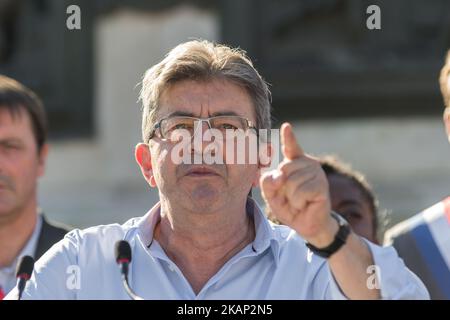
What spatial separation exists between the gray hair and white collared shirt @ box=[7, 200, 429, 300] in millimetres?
285

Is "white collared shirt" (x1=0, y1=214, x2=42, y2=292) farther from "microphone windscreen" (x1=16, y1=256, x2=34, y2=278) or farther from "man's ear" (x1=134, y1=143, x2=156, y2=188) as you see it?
"microphone windscreen" (x1=16, y1=256, x2=34, y2=278)

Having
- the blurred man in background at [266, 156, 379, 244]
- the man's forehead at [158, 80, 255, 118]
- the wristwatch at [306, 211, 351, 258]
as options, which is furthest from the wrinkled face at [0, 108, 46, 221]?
the wristwatch at [306, 211, 351, 258]

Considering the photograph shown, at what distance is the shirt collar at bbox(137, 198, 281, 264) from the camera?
321cm

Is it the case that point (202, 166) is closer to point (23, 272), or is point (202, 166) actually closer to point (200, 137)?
point (200, 137)

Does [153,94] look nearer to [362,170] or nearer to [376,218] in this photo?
[376,218]

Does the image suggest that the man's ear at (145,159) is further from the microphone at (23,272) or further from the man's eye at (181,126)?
the microphone at (23,272)

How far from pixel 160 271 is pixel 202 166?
289mm

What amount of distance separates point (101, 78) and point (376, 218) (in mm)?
3922

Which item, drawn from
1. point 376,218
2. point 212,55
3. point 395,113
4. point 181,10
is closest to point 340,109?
point 395,113

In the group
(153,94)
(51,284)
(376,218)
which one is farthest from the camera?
(376,218)

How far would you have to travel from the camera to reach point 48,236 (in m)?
4.43

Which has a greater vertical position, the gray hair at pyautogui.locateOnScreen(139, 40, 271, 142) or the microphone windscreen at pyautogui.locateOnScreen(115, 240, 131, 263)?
the gray hair at pyautogui.locateOnScreen(139, 40, 271, 142)

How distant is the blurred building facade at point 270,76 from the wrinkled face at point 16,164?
130 inches

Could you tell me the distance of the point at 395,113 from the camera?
8.06m
